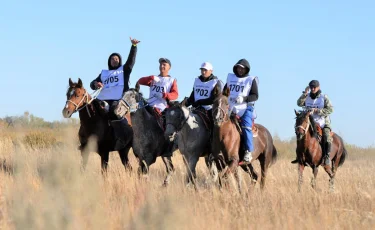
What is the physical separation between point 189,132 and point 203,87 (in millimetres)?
1264

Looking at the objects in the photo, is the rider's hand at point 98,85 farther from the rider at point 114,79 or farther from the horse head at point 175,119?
the horse head at point 175,119

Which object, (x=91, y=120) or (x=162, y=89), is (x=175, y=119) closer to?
(x=162, y=89)

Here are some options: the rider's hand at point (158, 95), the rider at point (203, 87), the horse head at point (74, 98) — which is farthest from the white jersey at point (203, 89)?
the horse head at point (74, 98)

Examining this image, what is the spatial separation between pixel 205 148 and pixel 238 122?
2.74 ft

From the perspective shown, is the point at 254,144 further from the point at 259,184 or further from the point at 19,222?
the point at 19,222

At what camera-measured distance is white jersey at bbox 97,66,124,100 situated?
13.9 meters

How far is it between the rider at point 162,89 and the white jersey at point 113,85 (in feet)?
2.49

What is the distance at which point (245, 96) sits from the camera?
12.1 metres

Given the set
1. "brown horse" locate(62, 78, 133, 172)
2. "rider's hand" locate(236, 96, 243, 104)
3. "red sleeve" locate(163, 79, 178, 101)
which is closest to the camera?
"rider's hand" locate(236, 96, 243, 104)

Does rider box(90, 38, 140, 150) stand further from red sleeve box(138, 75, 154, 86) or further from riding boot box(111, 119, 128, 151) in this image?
red sleeve box(138, 75, 154, 86)

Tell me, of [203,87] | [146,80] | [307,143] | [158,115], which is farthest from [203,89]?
[307,143]

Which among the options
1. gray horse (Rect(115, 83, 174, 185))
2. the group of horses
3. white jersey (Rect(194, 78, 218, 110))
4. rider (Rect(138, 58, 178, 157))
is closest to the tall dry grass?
the group of horses

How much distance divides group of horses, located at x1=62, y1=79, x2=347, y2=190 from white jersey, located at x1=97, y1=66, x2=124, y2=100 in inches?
34.2

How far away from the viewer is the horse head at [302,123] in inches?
574
